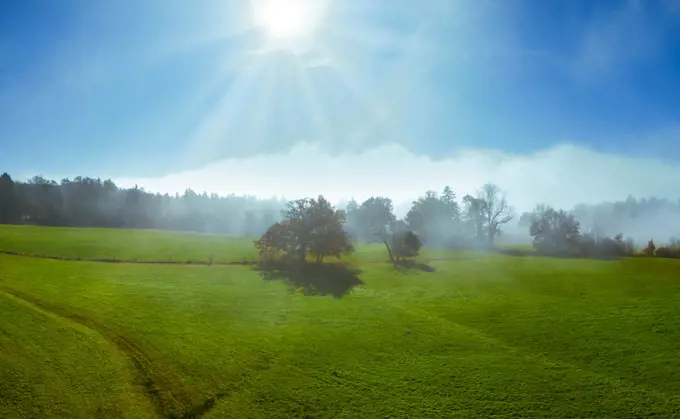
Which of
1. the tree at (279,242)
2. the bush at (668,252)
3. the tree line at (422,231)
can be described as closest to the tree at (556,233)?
the tree line at (422,231)

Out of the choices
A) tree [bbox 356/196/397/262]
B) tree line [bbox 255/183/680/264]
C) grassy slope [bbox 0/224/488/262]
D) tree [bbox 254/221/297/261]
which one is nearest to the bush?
tree line [bbox 255/183/680/264]

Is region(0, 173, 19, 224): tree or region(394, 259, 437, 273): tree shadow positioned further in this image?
region(0, 173, 19, 224): tree

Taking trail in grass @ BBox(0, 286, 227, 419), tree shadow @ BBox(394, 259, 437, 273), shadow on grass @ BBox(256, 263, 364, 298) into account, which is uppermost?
tree shadow @ BBox(394, 259, 437, 273)

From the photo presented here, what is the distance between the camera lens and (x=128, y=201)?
140 metres

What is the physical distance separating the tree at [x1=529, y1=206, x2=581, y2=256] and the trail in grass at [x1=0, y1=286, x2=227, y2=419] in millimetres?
93523

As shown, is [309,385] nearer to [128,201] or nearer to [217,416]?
[217,416]

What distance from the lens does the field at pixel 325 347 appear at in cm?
1972

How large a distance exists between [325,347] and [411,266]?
41463 mm

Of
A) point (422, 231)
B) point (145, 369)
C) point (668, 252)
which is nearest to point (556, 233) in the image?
point (668, 252)

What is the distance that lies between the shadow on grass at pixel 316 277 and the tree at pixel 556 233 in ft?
201

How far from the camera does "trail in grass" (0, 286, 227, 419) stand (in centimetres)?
1895

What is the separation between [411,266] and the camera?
65750 millimetres

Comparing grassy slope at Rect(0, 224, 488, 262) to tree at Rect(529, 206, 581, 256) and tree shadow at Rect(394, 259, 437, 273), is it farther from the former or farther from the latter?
tree at Rect(529, 206, 581, 256)

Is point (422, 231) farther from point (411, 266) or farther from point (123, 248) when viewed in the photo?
point (123, 248)
